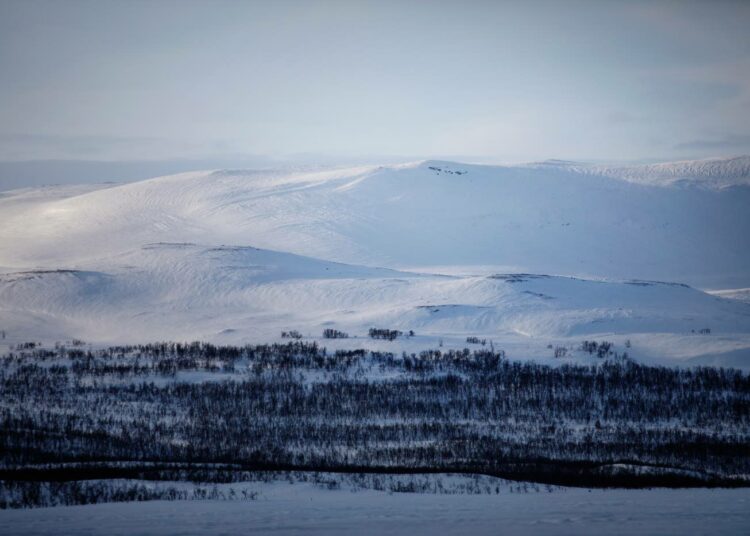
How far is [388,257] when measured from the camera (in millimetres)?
66062

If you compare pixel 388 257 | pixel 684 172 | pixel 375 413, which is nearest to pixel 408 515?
pixel 375 413

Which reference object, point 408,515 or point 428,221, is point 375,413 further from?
point 428,221

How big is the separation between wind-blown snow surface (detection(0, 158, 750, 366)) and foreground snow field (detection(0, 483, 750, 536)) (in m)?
18.7

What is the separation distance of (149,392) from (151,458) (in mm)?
8287

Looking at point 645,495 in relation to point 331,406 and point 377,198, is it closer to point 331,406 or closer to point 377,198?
point 331,406

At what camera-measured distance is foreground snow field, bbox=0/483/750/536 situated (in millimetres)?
11164

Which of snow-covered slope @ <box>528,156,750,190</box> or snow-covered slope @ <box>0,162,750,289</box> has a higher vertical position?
snow-covered slope @ <box>528,156,750,190</box>

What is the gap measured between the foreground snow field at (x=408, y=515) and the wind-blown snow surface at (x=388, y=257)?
18.7m

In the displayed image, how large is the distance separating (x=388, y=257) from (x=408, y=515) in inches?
2133

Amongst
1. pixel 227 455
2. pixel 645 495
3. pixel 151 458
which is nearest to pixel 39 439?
pixel 151 458

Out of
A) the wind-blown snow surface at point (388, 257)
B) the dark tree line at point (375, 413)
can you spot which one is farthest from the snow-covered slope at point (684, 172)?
the dark tree line at point (375, 413)

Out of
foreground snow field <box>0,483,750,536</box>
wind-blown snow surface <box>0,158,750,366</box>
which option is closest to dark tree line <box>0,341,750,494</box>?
foreground snow field <box>0,483,750,536</box>

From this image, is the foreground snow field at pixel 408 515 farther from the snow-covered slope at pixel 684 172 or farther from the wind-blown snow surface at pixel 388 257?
the snow-covered slope at pixel 684 172

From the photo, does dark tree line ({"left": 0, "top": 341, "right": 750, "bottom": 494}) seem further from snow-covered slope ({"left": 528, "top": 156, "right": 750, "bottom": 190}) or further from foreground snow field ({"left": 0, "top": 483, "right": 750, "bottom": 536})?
snow-covered slope ({"left": 528, "top": 156, "right": 750, "bottom": 190})
